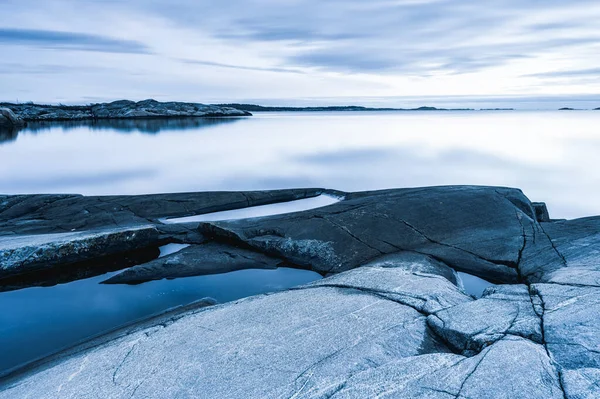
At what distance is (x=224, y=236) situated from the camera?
823 centimetres

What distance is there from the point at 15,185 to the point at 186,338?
56.9 ft

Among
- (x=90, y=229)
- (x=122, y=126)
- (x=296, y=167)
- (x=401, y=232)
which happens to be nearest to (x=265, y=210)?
(x=90, y=229)

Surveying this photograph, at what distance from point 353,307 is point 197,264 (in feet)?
11.7

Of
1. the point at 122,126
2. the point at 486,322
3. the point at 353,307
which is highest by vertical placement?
the point at 486,322

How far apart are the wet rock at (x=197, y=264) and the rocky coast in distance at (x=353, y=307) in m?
0.03

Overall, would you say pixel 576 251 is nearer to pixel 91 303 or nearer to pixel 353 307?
pixel 353 307

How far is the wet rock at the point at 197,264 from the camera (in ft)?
23.2

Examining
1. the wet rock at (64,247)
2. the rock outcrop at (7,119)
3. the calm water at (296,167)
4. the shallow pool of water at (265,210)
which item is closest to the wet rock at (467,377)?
the wet rock at (64,247)

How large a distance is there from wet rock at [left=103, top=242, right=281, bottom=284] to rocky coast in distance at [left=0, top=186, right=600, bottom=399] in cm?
3

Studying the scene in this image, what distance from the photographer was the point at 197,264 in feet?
24.2

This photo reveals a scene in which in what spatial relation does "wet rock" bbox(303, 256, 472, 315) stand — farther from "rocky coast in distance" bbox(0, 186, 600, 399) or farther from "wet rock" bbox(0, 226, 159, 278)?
"wet rock" bbox(0, 226, 159, 278)

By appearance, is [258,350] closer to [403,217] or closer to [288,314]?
[288,314]

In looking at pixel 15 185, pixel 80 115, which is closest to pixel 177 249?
pixel 15 185

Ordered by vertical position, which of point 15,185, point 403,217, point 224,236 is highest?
point 403,217
